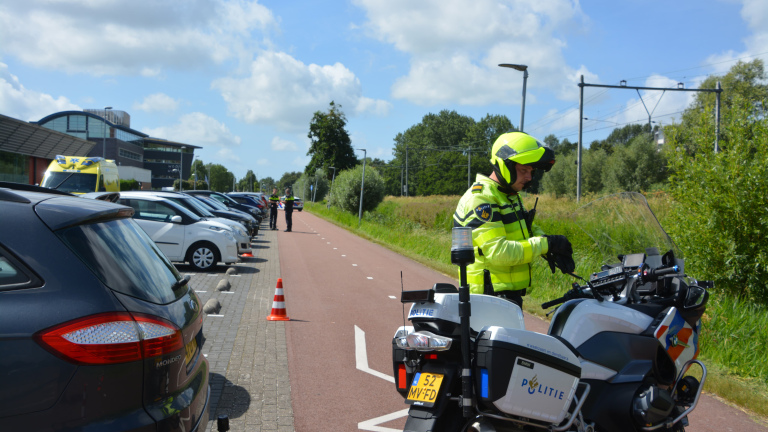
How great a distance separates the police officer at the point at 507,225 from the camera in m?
3.47

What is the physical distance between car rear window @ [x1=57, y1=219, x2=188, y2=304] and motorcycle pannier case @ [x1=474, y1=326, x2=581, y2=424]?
1.65 meters

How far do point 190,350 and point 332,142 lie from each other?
74.6 meters

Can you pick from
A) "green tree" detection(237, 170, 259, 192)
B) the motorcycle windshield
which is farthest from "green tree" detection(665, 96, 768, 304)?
"green tree" detection(237, 170, 259, 192)

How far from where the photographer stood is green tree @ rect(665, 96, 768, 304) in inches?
320

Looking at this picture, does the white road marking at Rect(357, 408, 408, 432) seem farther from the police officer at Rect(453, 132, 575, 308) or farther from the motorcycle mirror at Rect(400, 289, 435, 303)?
the motorcycle mirror at Rect(400, 289, 435, 303)

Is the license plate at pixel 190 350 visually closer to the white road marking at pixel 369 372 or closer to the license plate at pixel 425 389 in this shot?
the license plate at pixel 425 389

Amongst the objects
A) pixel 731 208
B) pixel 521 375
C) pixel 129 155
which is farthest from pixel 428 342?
pixel 129 155

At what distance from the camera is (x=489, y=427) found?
260cm

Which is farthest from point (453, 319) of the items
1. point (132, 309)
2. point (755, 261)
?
point (755, 261)

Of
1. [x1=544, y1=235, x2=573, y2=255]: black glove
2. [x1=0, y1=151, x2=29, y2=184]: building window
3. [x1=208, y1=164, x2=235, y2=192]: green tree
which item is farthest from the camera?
[x1=208, y1=164, x2=235, y2=192]: green tree

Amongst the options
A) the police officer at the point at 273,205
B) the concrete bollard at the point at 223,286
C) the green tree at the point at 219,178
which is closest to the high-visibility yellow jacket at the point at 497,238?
the concrete bollard at the point at 223,286

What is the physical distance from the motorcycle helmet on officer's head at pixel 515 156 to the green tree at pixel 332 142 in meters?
72.4

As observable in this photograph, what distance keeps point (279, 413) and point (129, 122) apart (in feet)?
473

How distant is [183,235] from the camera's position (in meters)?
13.7
